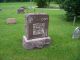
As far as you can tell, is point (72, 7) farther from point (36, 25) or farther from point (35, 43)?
point (35, 43)

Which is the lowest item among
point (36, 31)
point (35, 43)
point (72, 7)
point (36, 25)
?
point (35, 43)

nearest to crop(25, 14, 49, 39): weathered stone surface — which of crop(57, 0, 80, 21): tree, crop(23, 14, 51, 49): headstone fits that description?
crop(23, 14, 51, 49): headstone

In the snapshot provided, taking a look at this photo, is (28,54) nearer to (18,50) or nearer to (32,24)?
(18,50)

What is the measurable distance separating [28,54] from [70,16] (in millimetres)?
10012

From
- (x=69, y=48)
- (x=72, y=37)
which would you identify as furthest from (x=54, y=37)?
(x=69, y=48)

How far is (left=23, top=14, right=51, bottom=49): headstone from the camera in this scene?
8.72 m

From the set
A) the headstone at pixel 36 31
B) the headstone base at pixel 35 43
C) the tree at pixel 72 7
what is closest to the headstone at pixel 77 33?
the headstone at pixel 36 31

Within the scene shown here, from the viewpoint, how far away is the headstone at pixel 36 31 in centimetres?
872

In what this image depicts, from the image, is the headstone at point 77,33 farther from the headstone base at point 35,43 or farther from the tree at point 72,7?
the tree at point 72,7

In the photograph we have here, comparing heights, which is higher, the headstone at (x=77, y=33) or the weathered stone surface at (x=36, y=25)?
the weathered stone surface at (x=36, y=25)

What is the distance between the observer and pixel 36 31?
9.00 m

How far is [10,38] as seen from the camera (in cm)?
1040

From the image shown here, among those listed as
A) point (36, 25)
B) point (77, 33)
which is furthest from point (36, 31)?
point (77, 33)

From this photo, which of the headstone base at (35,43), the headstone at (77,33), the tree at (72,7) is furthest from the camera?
the tree at (72,7)
